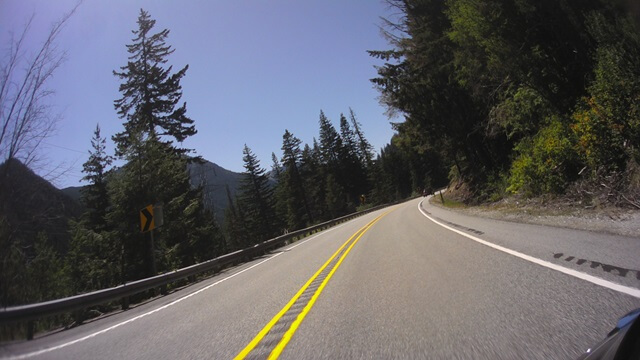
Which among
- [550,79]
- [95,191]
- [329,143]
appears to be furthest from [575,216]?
[329,143]

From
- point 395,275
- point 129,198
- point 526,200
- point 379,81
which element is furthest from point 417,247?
point 379,81

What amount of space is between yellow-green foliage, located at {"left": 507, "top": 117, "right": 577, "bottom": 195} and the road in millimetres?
4400

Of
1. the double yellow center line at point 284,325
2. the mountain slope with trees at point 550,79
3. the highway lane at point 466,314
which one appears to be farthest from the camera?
the mountain slope with trees at point 550,79

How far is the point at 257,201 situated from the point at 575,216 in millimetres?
50243

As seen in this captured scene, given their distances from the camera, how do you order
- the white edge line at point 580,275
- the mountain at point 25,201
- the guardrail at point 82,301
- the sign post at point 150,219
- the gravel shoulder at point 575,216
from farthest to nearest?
the sign post at point 150,219
the mountain at point 25,201
the gravel shoulder at point 575,216
the guardrail at point 82,301
the white edge line at point 580,275

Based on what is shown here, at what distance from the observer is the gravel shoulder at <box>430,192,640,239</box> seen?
6835 millimetres

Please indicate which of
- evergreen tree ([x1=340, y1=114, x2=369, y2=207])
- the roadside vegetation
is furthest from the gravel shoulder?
evergreen tree ([x1=340, y1=114, x2=369, y2=207])

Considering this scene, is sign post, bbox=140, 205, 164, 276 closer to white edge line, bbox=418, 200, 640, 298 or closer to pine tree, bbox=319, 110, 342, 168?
white edge line, bbox=418, 200, 640, 298

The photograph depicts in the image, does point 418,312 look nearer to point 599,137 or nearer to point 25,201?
point 599,137

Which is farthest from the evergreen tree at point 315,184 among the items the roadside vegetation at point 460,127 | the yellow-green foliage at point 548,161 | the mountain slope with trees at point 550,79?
the yellow-green foliage at point 548,161

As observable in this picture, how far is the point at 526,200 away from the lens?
13.7m

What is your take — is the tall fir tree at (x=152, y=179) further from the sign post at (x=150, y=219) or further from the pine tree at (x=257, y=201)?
the pine tree at (x=257, y=201)

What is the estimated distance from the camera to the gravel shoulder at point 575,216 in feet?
22.4

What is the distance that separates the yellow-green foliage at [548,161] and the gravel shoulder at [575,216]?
0.69 metres
